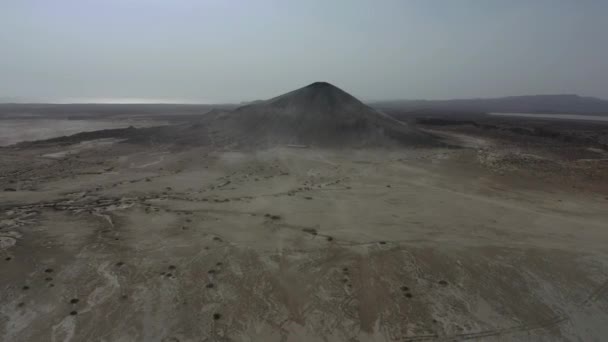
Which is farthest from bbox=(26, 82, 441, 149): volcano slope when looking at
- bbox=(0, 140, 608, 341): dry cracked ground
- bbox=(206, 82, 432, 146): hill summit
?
bbox=(0, 140, 608, 341): dry cracked ground

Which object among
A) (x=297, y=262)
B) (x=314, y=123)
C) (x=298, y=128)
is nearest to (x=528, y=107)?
(x=314, y=123)

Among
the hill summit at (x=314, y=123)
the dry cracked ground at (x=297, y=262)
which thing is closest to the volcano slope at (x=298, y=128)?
the hill summit at (x=314, y=123)

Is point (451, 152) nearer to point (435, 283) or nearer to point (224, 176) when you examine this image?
point (224, 176)

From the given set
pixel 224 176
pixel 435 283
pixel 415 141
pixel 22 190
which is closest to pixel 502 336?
pixel 435 283

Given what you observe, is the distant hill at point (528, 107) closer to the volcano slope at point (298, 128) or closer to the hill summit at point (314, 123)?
the hill summit at point (314, 123)

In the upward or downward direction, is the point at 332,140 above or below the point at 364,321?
above

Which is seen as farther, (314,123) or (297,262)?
(314,123)

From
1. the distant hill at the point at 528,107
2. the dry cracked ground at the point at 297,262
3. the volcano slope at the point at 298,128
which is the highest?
the distant hill at the point at 528,107

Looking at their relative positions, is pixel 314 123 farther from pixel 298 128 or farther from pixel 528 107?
pixel 528 107
